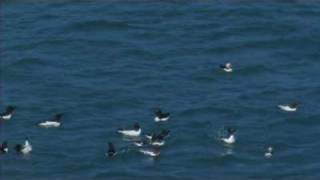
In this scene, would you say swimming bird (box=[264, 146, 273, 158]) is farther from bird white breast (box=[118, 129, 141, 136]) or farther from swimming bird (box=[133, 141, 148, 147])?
bird white breast (box=[118, 129, 141, 136])

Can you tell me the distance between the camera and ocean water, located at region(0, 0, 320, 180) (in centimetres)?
5044

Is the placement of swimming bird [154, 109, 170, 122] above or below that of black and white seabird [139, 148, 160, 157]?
above

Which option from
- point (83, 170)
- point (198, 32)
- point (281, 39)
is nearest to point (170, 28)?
point (198, 32)

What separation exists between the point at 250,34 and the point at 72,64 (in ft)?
31.2

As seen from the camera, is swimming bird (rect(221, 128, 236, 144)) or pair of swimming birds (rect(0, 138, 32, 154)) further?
swimming bird (rect(221, 128, 236, 144))

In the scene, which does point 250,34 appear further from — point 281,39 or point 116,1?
point 116,1

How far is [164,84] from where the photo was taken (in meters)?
58.0

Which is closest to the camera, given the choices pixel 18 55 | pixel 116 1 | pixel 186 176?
pixel 186 176

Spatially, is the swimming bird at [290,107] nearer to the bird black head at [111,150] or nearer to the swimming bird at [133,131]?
the swimming bird at [133,131]

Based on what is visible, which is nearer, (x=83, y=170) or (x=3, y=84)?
(x=83, y=170)

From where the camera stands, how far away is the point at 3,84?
5834 cm

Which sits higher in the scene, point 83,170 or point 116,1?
point 116,1

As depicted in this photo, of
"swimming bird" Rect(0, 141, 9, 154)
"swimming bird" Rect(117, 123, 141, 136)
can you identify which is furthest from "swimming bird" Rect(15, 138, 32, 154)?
"swimming bird" Rect(117, 123, 141, 136)

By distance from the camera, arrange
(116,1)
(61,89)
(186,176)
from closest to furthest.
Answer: (186,176) → (61,89) → (116,1)
